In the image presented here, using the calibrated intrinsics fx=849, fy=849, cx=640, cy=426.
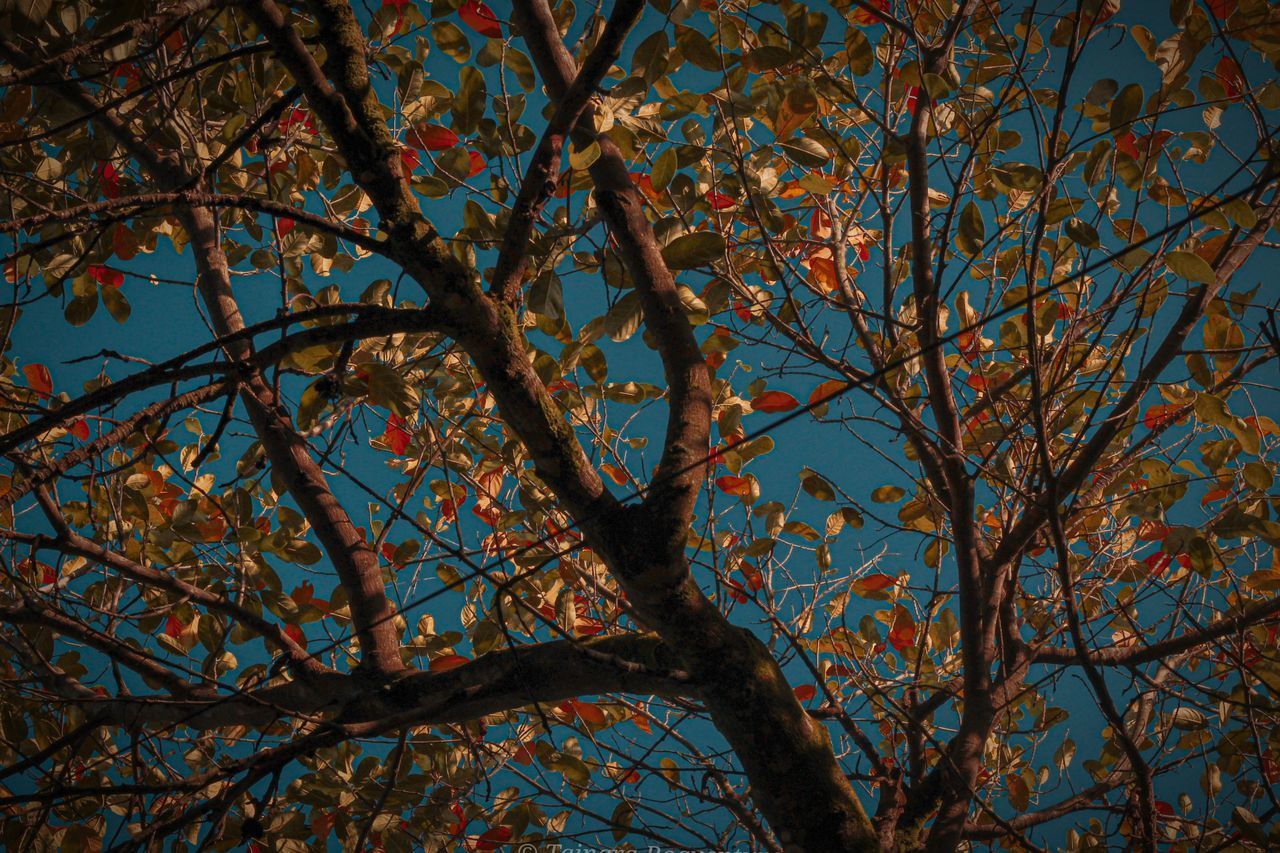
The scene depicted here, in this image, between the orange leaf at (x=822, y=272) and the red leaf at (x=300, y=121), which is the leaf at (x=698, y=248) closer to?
the orange leaf at (x=822, y=272)

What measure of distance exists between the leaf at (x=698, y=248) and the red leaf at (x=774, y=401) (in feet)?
2.34

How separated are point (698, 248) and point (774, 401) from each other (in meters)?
0.75

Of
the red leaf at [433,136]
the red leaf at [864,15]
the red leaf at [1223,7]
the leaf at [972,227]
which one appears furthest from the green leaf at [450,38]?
the red leaf at [1223,7]

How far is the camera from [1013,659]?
1657 millimetres

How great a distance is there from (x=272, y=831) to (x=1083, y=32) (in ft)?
6.28

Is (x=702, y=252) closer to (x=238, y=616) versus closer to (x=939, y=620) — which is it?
→ (x=238, y=616)

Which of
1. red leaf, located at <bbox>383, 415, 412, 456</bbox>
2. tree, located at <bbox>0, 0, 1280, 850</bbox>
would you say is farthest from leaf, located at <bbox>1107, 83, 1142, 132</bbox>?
red leaf, located at <bbox>383, 415, 412, 456</bbox>

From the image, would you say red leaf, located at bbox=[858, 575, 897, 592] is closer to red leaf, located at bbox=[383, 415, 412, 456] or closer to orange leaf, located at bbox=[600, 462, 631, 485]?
orange leaf, located at bbox=[600, 462, 631, 485]

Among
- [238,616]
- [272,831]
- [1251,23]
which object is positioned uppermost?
[1251,23]

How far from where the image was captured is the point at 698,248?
1188 mm

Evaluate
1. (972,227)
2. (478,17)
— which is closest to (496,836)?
(972,227)

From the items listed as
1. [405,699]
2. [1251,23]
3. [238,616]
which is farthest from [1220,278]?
[238,616]

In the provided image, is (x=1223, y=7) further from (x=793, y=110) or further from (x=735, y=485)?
(x=735, y=485)

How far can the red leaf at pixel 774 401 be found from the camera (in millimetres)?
1867
